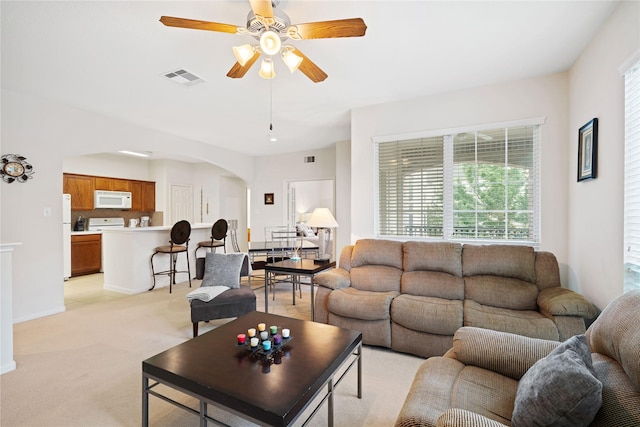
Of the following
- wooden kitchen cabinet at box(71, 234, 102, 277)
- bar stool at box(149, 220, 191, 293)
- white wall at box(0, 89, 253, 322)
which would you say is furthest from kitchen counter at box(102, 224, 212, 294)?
wooden kitchen cabinet at box(71, 234, 102, 277)

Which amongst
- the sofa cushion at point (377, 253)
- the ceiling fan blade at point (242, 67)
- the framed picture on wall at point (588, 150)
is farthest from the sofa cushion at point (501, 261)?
the ceiling fan blade at point (242, 67)

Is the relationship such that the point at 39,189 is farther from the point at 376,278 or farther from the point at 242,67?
the point at 376,278

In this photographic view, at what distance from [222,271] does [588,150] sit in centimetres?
383

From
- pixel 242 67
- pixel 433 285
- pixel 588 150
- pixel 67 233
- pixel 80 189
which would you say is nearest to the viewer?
pixel 242 67

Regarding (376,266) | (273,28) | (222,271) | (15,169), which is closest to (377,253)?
(376,266)

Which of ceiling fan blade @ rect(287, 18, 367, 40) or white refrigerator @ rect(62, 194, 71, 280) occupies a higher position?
ceiling fan blade @ rect(287, 18, 367, 40)

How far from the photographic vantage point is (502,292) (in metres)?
2.69

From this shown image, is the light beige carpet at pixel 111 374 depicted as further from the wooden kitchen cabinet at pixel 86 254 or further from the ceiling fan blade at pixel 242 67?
the wooden kitchen cabinet at pixel 86 254

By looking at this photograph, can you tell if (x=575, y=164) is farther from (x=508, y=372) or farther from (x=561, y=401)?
(x=561, y=401)

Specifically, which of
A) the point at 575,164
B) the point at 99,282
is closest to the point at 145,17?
the point at 575,164

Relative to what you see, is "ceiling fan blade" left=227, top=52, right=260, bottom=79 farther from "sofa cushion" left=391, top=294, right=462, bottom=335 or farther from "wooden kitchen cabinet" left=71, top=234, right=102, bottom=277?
"wooden kitchen cabinet" left=71, top=234, right=102, bottom=277

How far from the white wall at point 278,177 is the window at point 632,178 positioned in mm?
4791

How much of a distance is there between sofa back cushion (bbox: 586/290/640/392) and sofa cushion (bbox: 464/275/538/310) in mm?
1312

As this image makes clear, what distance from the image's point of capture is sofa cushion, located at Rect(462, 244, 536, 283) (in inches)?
108
